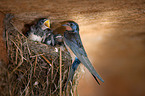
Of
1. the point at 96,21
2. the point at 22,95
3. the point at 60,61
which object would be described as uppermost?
the point at 96,21

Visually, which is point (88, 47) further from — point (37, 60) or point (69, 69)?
point (37, 60)

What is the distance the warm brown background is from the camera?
1.23m

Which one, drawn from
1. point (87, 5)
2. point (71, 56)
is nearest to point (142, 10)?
point (87, 5)

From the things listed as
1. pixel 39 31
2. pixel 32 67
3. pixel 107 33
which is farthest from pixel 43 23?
pixel 107 33

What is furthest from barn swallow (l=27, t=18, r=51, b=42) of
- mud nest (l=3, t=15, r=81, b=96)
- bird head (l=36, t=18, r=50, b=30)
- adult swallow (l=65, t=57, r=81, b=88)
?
adult swallow (l=65, t=57, r=81, b=88)

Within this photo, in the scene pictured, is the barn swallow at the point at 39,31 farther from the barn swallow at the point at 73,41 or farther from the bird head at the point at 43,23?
the barn swallow at the point at 73,41

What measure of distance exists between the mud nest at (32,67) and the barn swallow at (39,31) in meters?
0.13

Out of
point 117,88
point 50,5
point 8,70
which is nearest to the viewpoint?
point 50,5

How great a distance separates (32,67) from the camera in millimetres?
1426

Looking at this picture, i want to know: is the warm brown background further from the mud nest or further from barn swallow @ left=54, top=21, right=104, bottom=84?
the mud nest

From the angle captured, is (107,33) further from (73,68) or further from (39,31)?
(39,31)

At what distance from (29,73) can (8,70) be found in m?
0.19

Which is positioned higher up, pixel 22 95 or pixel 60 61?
pixel 60 61

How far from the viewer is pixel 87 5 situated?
1.24 meters
